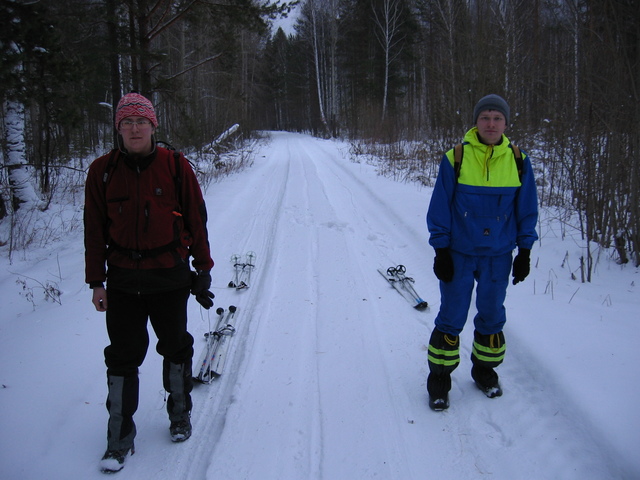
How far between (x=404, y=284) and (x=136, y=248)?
11.1ft

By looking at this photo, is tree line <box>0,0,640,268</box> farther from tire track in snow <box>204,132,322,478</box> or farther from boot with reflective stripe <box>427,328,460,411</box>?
tire track in snow <box>204,132,322,478</box>

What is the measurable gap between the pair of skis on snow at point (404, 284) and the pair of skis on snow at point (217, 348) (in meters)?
1.95

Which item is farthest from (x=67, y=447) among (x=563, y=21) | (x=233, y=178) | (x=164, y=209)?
(x=233, y=178)

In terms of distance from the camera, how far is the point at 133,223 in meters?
2.22

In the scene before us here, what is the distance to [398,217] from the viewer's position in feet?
25.4

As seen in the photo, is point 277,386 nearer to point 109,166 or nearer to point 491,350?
point 491,350

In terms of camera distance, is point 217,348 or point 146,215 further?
point 217,348

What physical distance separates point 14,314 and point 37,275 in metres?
1.20

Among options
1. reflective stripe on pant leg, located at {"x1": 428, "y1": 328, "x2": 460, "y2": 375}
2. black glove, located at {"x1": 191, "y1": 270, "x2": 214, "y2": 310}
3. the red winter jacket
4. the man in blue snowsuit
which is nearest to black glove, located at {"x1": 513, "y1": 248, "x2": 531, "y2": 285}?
the man in blue snowsuit

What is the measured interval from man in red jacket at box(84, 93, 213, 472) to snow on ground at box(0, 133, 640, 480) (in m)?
0.56

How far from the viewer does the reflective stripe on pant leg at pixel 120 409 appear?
2375 millimetres

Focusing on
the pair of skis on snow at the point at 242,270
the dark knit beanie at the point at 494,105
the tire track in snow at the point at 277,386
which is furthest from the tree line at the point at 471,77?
the pair of skis on snow at the point at 242,270

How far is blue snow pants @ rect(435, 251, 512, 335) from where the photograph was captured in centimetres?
271

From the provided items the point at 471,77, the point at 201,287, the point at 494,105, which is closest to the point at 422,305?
the point at 494,105
